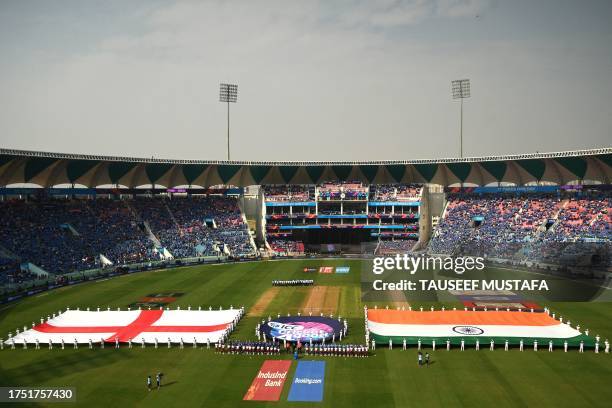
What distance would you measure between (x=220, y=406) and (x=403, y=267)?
25.5m

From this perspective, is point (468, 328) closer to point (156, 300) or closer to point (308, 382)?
point (308, 382)

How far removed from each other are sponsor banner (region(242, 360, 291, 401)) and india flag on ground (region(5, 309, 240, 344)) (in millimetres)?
5833

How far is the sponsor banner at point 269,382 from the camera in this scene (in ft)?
80.6

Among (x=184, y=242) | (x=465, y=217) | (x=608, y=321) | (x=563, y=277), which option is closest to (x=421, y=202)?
(x=465, y=217)

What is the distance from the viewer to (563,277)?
53.8 meters

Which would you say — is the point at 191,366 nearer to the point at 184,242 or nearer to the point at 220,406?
the point at 220,406

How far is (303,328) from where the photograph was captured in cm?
3497

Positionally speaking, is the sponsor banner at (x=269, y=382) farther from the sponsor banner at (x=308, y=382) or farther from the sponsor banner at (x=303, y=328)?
the sponsor banner at (x=303, y=328)

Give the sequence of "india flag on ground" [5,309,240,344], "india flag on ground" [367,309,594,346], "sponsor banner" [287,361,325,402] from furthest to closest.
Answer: "india flag on ground" [5,309,240,344]
"india flag on ground" [367,309,594,346]
"sponsor banner" [287,361,325,402]

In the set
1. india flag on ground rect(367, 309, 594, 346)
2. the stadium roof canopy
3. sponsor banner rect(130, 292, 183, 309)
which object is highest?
the stadium roof canopy

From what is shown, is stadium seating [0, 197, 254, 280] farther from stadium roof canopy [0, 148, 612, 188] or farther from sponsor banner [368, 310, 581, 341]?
sponsor banner [368, 310, 581, 341]

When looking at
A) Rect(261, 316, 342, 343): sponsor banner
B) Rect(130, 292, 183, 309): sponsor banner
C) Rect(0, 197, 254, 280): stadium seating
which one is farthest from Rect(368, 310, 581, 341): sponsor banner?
Rect(0, 197, 254, 280): stadium seating

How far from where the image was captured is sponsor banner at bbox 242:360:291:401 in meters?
24.6

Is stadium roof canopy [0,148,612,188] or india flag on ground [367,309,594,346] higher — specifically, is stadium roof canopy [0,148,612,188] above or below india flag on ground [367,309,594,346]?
above
